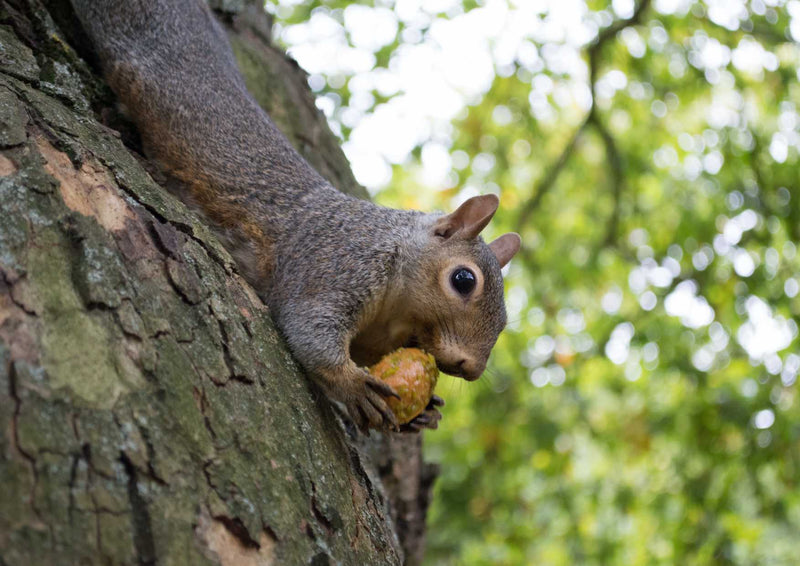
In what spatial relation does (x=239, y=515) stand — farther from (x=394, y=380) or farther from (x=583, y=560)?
(x=583, y=560)

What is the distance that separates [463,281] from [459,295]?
0.05 m

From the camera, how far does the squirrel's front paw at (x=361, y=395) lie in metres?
2.22

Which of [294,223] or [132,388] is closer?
[132,388]

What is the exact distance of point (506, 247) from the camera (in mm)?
3191

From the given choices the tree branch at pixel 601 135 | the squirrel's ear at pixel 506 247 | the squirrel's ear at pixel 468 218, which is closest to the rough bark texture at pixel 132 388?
the squirrel's ear at pixel 468 218

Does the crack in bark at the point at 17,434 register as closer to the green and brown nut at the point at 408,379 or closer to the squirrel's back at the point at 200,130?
the green and brown nut at the point at 408,379

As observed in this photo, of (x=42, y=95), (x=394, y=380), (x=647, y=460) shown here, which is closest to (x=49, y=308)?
(x=42, y=95)

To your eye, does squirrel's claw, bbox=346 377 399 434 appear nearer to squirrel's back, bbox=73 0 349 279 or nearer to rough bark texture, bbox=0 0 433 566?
rough bark texture, bbox=0 0 433 566

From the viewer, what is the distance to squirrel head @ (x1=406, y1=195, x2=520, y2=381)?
8.64 ft

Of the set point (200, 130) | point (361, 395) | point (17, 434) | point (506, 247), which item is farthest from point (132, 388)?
point (506, 247)

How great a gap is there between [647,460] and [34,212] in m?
5.74

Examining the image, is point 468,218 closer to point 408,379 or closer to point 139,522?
point 408,379

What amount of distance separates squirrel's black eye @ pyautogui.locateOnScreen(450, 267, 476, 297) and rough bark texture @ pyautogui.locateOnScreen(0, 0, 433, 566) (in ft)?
2.26

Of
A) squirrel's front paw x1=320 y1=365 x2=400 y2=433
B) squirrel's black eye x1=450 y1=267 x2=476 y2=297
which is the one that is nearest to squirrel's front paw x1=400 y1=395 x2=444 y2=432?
squirrel's front paw x1=320 y1=365 x2=400 y2=433
